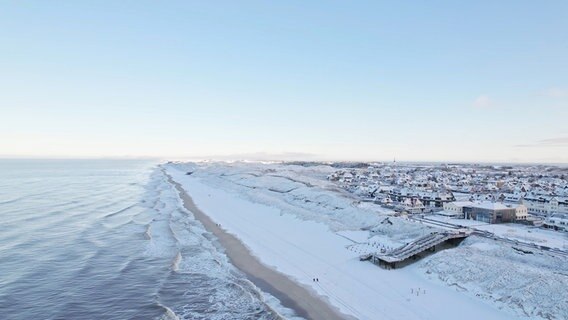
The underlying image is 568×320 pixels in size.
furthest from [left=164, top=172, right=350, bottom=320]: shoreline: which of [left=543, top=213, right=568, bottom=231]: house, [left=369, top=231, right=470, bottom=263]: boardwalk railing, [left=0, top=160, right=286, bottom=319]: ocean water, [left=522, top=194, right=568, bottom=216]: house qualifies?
[left=522, top=194, right=568, bottom=216]: house

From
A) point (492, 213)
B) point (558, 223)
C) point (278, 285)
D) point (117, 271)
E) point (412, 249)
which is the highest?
point (492, 213)

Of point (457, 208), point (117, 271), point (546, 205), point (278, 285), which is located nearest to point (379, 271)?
point (278, 285)

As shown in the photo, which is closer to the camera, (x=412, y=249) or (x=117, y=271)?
(x=117, y=271)

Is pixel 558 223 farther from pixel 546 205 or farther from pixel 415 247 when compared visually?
pixel 415 247

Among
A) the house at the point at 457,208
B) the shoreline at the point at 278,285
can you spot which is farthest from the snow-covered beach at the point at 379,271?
the house at the point at 457,208

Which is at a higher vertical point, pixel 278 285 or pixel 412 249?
pixel 412 249

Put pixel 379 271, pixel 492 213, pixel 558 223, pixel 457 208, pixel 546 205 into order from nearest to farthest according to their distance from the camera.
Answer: pixel 379 271
pixel 558 223
pixel 492 213
pixel 457 208
pixel 546 205

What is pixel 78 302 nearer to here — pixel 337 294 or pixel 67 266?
pixel 67 266

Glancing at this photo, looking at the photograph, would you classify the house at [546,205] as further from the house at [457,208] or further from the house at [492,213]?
the house at [457,208]

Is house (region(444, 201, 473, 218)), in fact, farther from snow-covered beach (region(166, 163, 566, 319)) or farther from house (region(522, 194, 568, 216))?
house (region(522, 194, 568, 216))
